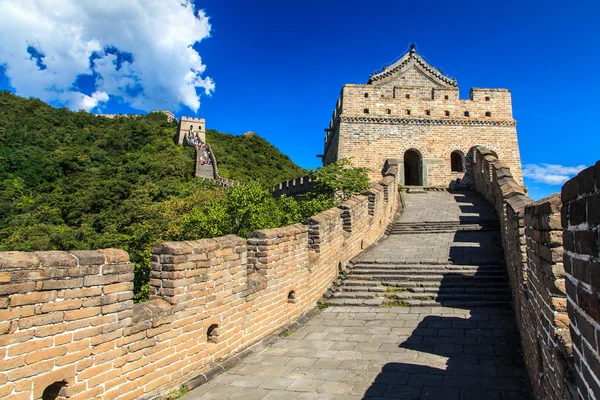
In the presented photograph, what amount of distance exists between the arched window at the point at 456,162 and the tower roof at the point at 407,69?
10.3 metres

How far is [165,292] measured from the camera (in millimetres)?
4973

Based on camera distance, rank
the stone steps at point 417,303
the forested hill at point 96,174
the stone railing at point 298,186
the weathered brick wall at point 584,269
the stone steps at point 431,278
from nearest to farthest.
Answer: the weathered brick wall at point 584,269 → the stone steps at point 417,303 → the stone steps at point 431,278 → the stone railing at point 298,186 → the forested hill at point 96,174

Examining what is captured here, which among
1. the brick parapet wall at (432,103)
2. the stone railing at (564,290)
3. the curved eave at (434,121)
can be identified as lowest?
the stone railing at (564,290)

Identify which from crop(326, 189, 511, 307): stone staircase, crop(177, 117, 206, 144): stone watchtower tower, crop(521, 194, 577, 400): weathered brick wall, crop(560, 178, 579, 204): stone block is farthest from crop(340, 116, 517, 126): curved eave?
crop(177, 117, 206, 144): stone watchtower tower

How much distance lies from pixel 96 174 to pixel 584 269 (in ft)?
174

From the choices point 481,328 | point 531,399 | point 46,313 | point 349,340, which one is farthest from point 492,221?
point 46,313

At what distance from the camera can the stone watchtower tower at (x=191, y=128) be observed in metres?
66.3

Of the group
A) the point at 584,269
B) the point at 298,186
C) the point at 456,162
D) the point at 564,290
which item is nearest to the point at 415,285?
the point at 564,290

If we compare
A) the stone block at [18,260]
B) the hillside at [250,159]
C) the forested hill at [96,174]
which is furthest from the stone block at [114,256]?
the hillside at [250,159]

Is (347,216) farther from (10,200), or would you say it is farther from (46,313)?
(10,200)

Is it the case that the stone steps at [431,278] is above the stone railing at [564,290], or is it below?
below

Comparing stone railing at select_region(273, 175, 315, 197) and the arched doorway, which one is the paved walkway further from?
the arched doorway

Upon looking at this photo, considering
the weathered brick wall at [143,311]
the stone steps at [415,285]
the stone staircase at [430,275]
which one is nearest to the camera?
the weathered brick wall at [143,311]

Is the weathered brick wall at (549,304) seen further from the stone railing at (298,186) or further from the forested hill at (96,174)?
the forested hill at (96,174)
